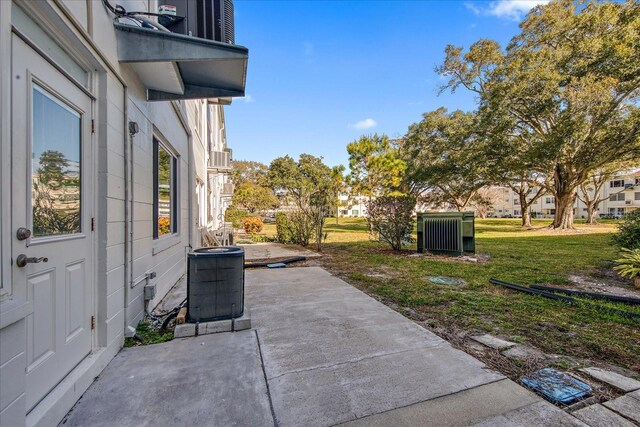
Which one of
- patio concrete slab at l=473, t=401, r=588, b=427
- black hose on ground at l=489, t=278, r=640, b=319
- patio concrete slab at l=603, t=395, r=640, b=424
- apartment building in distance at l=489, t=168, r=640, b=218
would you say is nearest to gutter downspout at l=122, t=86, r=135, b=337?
patio concrete slab at l=473, t=401, r=588, b=427

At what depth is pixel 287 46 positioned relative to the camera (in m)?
11.0

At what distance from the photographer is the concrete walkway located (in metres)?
1.82

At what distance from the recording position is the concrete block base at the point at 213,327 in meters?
3.01

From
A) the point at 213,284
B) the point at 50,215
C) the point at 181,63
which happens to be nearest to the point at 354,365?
the point at 213,284

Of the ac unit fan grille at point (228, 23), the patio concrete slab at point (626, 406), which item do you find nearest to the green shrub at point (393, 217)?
the ac unit fan grille at point (228, 23)

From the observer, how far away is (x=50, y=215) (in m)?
1.95

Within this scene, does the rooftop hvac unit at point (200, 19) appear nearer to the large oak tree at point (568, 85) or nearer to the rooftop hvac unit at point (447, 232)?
the rooftop hvac unit at point (447, 232)

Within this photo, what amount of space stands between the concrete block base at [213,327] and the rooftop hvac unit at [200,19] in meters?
3.18

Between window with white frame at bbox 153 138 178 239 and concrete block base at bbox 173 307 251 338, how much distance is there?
5.55 ft

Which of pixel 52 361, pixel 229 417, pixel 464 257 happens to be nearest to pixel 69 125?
pixel 52 361

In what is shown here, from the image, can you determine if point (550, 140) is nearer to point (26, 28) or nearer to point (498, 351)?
point (498, 351)

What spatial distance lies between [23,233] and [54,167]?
60 cm

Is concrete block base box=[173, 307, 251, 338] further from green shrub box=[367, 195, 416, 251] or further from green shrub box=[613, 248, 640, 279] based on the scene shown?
green shrub box=[367, 195, 416, 251]

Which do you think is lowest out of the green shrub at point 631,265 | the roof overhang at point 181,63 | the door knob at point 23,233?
the green shrub at point 631,265
